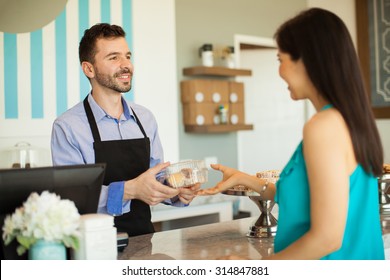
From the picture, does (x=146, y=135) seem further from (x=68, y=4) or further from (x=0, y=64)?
(x=68, y=4)

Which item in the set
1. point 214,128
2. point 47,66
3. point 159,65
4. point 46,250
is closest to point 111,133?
point 46,250

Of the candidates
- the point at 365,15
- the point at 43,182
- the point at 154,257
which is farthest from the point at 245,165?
Answer: the point at 43,182

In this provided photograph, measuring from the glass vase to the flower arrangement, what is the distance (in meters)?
0.03

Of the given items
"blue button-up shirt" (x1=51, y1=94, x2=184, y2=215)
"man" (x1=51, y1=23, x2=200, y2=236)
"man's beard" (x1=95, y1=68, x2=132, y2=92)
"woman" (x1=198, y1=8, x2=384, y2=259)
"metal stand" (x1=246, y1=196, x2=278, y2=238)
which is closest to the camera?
"woman" (x1=198, y1=8, x2=384, y2=259)

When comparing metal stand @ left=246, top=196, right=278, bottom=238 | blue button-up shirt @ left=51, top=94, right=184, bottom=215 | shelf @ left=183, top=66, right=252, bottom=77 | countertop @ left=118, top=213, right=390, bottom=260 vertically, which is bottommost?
countertop @ left=118, top=213, right=390, bottom=260

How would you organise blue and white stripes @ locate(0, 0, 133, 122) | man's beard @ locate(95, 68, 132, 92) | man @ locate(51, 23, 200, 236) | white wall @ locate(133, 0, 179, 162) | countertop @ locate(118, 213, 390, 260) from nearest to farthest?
countertop @ locate(118, 213, 390, 260) → man @ locate(51, 23, 200, 236) → man's beard @ locate(95, 68, 132, 92) → blue and white stripes @ locate(0, 0, 133, 122) → white wall @ locate(133, 0, 179, 162)

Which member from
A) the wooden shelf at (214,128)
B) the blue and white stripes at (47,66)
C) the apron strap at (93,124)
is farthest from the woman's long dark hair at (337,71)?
the wooden shelf at (214,128)

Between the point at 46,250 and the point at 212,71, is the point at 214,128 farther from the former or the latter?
the point at 46,250

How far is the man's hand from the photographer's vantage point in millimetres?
2268

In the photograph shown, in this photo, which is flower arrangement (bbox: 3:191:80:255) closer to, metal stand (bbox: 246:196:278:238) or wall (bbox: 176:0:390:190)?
metal stand (bbox: 246:196:278:238)

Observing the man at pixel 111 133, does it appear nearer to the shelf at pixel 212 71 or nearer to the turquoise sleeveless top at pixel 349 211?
the turquoise sleeveless top at pixel 349 211

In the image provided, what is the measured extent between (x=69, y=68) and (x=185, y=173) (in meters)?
2.50

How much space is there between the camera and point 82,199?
172cm

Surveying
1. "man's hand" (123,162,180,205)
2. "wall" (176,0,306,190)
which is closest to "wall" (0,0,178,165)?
"wall" (176,0,306,190)
